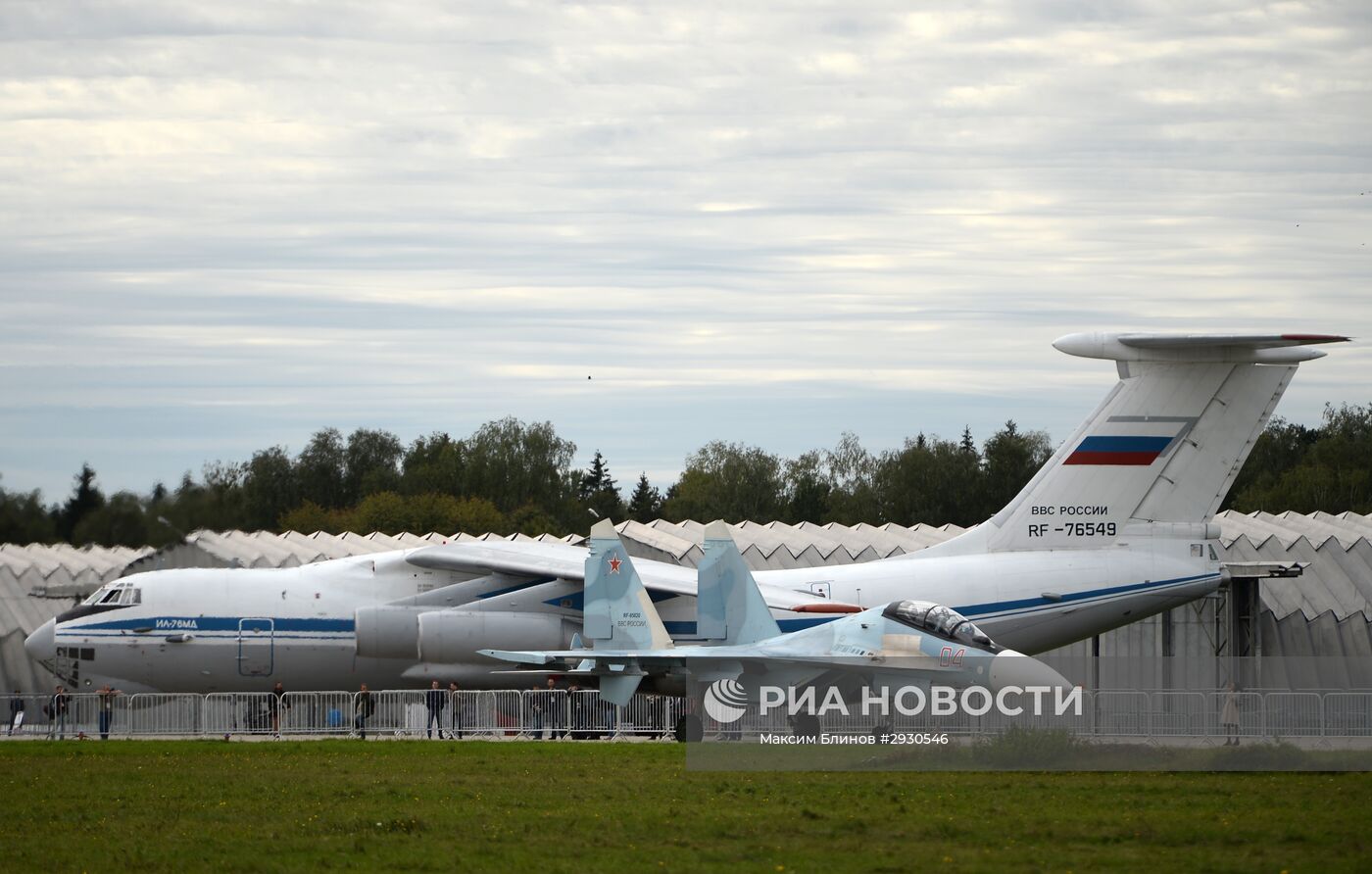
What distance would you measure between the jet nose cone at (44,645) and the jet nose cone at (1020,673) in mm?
16066

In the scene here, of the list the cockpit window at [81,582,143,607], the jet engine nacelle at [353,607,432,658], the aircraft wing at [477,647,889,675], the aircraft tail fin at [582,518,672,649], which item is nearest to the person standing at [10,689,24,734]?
the cockpit window at [81,582,143,607]

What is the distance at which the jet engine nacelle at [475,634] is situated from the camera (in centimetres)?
2567

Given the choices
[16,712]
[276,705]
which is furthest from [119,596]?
[16,712]

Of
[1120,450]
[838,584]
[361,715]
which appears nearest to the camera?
[1120,450]

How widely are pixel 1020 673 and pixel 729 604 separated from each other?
14.8ft

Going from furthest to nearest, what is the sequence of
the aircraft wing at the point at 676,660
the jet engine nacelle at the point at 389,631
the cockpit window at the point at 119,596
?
the cockpit window at the point at 119,596
the jet engine nacelle at the point at 389,631
the aircraft wing at the point at 676,660

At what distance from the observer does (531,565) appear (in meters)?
25.7

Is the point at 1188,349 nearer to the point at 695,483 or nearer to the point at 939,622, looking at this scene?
the point at 939,622

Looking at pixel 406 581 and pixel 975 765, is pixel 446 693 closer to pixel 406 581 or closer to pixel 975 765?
pixel 406 581

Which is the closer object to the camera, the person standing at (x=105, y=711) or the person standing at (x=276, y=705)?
the person standing at (x=276, y=705)

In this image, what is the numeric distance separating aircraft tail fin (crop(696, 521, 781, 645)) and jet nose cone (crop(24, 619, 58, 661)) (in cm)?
1174

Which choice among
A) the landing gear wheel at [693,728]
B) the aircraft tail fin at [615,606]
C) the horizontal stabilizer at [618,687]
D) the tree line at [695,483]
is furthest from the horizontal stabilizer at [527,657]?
the tree line at [695,483]

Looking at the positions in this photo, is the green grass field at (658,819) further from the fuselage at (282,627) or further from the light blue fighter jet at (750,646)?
the fuselage at (282,627)

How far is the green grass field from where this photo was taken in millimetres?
11375
